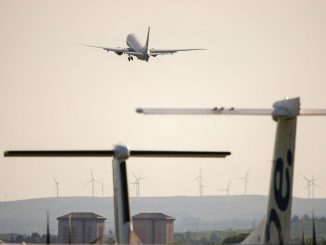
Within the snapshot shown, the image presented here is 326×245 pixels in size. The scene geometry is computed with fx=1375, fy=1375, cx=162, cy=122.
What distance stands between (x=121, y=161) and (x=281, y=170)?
7.78 m

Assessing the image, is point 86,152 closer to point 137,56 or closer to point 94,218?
point 137,56

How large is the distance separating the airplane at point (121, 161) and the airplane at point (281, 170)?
3.85 metres

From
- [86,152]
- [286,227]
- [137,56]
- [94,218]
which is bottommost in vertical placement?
[286,227]

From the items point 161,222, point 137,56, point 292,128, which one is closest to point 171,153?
point 292,128

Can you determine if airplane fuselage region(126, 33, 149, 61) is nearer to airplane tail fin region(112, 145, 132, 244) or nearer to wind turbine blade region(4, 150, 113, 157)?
airplane tail fin region(112, 145, 132, 244)

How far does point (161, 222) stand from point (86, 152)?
460 ft

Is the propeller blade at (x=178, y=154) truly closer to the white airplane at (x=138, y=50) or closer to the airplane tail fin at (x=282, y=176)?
the airplane tail fin at (x=282, y=176)

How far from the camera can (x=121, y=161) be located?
45.8 metres

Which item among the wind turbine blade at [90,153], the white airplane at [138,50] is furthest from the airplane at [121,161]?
the white airplane at [138,50]

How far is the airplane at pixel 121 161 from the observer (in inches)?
1706

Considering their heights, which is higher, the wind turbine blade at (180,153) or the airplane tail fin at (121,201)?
the wind turbine blade at (180,153)

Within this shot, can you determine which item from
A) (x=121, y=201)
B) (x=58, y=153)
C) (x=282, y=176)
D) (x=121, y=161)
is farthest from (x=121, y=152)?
(x=282, y=176)

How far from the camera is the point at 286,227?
3934 cm

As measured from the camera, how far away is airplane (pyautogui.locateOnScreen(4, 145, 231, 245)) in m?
43.3
